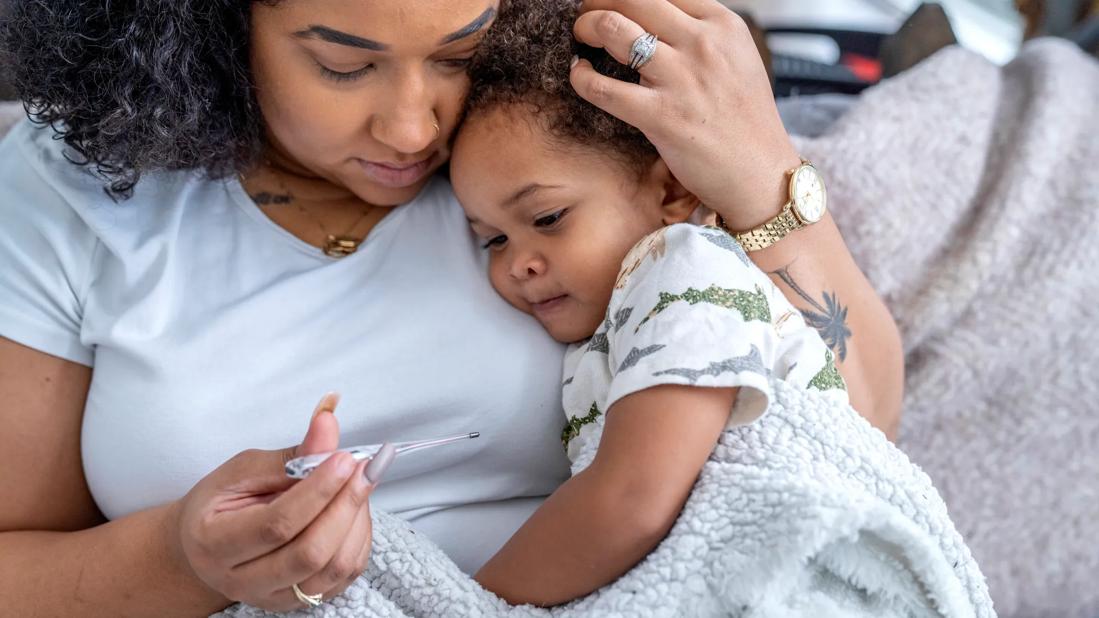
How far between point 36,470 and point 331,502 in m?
0.49

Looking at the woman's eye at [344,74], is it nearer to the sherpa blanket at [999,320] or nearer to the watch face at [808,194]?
the watch face at [808,194]

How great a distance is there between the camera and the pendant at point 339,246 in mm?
1408

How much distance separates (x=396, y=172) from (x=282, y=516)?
1.69 ft

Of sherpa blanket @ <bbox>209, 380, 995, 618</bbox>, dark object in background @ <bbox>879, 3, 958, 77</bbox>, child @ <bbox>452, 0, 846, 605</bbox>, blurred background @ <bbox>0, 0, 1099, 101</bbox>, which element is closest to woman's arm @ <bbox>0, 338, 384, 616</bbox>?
sherpa blanket @ <bbox>209, 380, 995, 618</bbox>

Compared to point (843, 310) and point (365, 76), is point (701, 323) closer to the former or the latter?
point (843, 310)

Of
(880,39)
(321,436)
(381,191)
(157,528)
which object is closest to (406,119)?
(381,191)

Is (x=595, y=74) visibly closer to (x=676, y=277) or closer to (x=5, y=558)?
(x=676, y=277)

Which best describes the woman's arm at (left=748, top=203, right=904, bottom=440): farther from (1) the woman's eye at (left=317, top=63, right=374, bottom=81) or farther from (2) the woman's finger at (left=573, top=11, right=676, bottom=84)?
(1) the woman's eye at (left=317, top=63, right=374, bottom=81)

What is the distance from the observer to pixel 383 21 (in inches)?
45.4

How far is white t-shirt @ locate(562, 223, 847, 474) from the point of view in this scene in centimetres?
108

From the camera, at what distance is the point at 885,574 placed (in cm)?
111

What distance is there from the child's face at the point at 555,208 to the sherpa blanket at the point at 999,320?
1.40ft

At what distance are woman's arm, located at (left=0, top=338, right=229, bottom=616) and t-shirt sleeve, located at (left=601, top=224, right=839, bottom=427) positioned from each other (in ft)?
1.71

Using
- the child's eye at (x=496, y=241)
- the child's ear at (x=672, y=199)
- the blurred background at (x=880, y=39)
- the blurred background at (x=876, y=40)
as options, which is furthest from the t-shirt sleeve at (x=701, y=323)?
the blurred background at (x=880, y=39)
